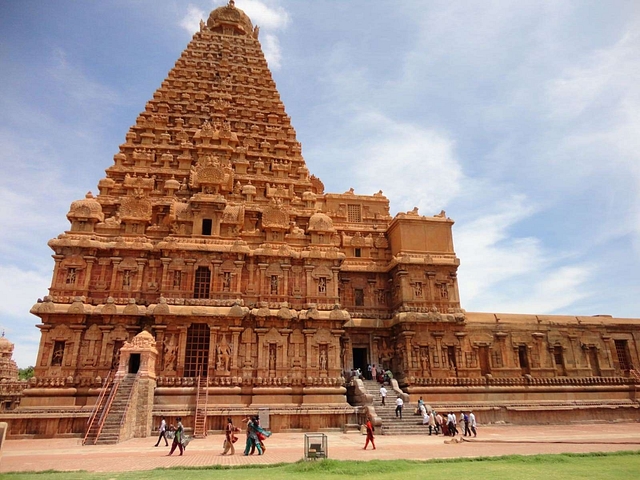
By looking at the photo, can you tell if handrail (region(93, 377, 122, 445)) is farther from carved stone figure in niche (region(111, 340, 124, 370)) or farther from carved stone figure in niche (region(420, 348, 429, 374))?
carved stone figure in niche (region(420, 348, 429, 374))

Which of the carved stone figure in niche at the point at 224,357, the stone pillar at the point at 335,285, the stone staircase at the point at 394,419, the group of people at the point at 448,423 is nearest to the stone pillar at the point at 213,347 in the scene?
the carved stone figure in niche at the point at 224,357

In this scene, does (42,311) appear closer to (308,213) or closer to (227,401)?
(227,401)

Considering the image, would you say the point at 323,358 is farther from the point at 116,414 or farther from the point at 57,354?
the point at 57,354

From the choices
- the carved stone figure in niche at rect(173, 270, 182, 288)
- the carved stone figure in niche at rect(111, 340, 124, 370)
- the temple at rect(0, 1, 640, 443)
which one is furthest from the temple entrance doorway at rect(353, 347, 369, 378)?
the carved stone figure in niche at rect(111, 340, 124, 370)

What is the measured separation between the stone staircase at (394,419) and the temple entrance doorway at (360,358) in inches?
168

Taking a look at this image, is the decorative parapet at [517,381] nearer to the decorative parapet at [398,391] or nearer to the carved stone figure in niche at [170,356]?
the decorative parapet at [398,391]

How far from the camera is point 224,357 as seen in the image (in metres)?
27.8

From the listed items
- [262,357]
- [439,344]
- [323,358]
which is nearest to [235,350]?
[262,357]

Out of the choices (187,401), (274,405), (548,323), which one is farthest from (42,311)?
(548,323)

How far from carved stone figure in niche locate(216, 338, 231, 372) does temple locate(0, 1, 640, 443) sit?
4.6 inches

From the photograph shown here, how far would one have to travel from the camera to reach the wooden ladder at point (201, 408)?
24172 mm

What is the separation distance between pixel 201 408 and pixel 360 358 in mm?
12407

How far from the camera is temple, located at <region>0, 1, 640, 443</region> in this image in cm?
2641

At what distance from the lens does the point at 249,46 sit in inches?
1784
